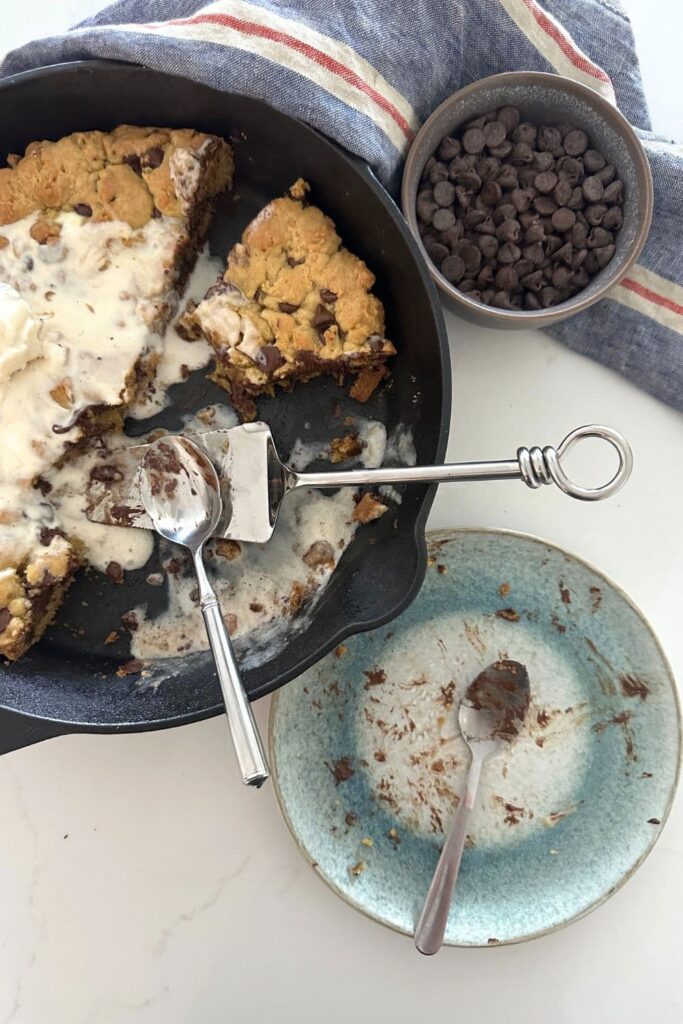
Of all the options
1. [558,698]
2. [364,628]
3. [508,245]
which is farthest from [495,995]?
[508,245]

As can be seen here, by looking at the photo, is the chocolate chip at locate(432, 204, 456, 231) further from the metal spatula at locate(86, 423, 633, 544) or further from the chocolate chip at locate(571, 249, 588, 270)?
the metal spatula at locate(86, 423, 633, 544)

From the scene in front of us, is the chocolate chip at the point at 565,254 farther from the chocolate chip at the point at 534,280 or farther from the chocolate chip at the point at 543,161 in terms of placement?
the chocolate chip at the point at 543,161

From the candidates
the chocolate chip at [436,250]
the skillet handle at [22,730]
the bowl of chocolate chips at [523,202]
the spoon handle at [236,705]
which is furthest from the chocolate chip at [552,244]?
the skillet handle at [22,730]

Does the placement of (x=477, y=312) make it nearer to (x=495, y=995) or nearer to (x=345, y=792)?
(x=345, y=792)

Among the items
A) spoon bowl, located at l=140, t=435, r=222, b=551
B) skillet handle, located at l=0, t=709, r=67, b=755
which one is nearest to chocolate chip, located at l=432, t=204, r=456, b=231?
spoon bowl, located at l=140, t=435, r=222, b=551

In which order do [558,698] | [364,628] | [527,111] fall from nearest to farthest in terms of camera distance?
1. [364,628]
2. [527,111]
3. [558,698]

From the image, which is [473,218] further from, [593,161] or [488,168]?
[593,161]
